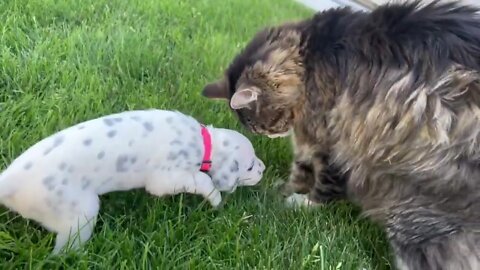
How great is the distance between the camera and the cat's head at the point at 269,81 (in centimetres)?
208

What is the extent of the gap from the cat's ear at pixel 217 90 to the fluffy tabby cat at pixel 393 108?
0.10 metres

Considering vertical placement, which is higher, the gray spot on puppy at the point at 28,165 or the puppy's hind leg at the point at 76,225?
the gray spot on puppy at the point at 28,165

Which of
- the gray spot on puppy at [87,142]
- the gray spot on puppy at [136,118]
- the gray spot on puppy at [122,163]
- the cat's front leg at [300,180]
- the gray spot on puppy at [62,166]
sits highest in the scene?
the gray spot on puppy at [87,142]

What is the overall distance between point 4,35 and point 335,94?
159cm

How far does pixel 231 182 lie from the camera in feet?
6.80

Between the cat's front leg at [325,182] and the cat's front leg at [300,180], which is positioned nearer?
the cat's front leg at [325,182]

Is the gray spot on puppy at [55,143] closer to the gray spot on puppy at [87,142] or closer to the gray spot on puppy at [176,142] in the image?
the gray spot on puppy at [87,142]

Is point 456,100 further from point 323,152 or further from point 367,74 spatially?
point 323,152

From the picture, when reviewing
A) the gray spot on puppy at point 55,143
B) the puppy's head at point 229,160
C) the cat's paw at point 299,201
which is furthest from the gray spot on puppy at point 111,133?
the cat's paw at point 299,201

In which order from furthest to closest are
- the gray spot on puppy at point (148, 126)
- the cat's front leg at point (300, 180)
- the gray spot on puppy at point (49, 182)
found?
1. the cat's front leg at point (300, 180)
2. the gray spot on puppy at point (148, 126)
3. the gray spot on puppy at point (49, 182)

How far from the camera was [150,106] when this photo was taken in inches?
98.2

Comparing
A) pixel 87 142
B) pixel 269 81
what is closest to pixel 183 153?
pixel 87 142

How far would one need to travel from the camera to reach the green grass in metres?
1.81

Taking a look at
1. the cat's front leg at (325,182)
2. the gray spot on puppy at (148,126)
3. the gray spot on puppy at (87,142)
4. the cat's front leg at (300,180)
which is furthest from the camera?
the cat's front leg at (300,180)
